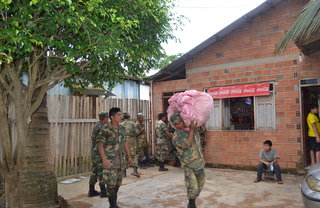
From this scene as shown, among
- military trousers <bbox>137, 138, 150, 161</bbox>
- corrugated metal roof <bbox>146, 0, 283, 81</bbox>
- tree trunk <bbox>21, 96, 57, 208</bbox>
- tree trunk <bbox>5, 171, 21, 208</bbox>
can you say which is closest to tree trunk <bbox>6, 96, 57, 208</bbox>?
tree trunk <bbox>21, 96, 57, 208</bbox>

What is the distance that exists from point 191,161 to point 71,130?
4.19 m

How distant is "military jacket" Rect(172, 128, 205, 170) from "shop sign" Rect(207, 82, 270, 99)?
4.08 metres

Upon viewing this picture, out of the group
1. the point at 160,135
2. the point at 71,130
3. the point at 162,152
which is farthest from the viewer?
the point at 160,135

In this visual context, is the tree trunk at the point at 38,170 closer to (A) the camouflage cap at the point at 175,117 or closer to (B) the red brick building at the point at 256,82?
(A) the camouflage cap at the point at 175,117

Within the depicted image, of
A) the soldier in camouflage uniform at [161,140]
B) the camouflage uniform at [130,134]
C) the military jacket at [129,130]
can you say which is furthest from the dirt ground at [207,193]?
the military jacket at [129,130]

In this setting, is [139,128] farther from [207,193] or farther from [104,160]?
[104,160]

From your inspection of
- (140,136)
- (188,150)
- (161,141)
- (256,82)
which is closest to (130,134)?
(140,136)

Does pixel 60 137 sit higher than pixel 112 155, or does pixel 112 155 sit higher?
pixel 60 137

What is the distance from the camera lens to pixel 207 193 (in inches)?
225

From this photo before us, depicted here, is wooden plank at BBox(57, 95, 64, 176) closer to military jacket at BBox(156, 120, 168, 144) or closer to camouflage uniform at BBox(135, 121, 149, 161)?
camouflage uniform at BBox(135, 121, 149, 161)

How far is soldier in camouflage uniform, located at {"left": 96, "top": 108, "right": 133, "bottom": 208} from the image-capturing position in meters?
4.52

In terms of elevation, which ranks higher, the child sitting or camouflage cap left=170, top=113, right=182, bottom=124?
camouflage cap left=170, top=113, right=182, bottom=124

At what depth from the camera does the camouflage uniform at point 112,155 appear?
14.9ft

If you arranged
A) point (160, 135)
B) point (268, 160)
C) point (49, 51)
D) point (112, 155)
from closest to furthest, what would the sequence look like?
point (49, 51) < point (112, 155) < point (268, 160) < point (160, 135)
